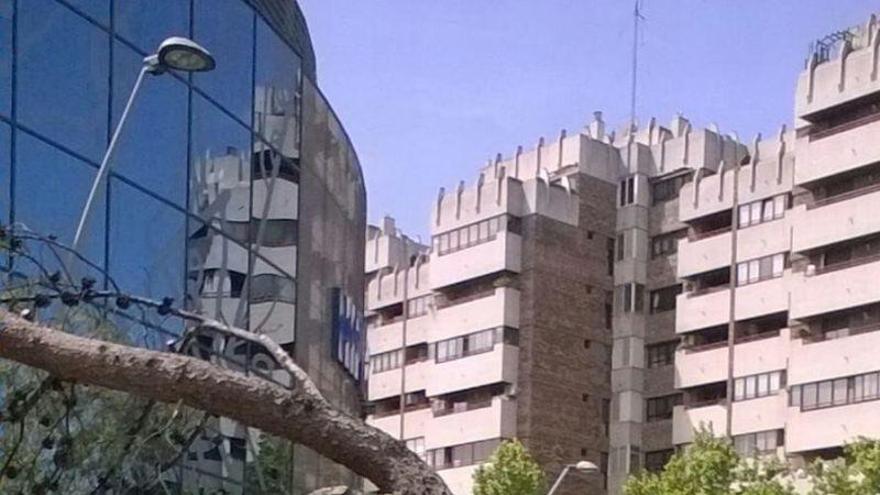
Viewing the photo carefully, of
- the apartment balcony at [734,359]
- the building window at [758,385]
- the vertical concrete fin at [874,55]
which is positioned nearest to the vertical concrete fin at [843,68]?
the vertical concrete fin at [874,55]

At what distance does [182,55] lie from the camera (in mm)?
13906

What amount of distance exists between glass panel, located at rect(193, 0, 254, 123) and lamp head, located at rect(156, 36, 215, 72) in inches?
251

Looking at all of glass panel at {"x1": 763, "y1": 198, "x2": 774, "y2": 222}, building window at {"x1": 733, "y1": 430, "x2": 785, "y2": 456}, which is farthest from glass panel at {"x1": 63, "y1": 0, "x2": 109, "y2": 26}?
glass panel at {"x1": 763, "y1": 198, "x2": 774, "y2": 222}

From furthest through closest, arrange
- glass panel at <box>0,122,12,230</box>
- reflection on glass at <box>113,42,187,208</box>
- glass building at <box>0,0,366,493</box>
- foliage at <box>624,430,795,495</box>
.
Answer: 1. foliage at <box>624,430,795,495</box>
2. reflection on glass at <box>113,42,187,208</box>
3. glass building at <box>0,0,366,493</box>
4. glass panel at <box>0,122,12,230</box>

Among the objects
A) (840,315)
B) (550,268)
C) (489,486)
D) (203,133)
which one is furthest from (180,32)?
(550,268)

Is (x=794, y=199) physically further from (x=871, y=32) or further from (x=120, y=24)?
(x=120, y=24)

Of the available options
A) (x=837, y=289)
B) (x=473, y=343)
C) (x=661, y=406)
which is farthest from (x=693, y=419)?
(x=837, y=289)

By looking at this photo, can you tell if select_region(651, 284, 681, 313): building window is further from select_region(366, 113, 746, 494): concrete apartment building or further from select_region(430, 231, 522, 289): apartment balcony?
select_region(430, 231, 522, 289): apartment balcony

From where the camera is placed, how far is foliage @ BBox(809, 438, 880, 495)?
36.1 meters

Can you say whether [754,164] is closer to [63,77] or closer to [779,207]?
[779,207]

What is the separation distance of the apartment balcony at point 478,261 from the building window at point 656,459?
713cm

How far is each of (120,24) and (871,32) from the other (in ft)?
124

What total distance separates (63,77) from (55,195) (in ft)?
3.53

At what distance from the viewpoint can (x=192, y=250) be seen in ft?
66.6
